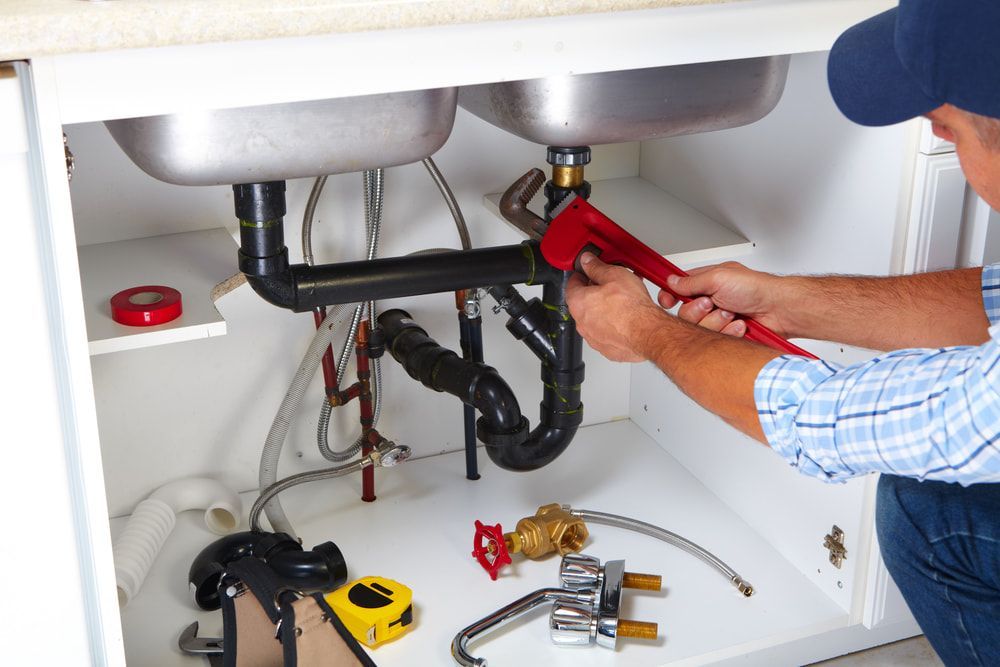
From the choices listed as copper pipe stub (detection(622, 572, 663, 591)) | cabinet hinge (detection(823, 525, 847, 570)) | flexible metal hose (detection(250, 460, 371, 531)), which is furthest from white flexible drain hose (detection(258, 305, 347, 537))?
cabinet hinge (detection(823, 525, 847, 570))

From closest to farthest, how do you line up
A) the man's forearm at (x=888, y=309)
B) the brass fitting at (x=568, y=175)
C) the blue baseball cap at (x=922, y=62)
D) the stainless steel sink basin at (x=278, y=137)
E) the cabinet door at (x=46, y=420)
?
the blue baseball cap at (x=922, y=62) → the cabinet door at (x=46, y=420) → the stainless steel sink basin at (x=278, y=137) → the man's forearm at (x=888, y=309) → the brass fitting at (x=568, y=175)

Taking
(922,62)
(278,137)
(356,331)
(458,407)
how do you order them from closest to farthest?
(922,62) < (278,137) < (356,331) < (458,407)

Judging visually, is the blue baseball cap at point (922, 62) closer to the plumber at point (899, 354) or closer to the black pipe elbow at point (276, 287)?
the plumber at point (899, 354)

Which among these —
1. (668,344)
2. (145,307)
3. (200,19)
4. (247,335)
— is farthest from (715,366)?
(247,335)

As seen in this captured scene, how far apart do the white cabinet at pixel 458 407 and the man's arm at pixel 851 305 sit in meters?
0.09

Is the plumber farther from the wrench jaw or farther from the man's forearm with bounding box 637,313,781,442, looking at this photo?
the wrench jaw

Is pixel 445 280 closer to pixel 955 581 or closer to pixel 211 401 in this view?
pixel 211 401

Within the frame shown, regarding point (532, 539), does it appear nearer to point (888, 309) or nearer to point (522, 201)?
point (522, 201)

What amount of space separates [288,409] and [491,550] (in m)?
0.31

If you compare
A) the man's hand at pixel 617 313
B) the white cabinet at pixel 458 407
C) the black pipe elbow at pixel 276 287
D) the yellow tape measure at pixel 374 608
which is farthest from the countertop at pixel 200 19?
the yellow tape measure at pixel 374 608

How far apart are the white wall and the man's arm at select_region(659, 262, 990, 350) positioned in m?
0.52

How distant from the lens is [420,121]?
103 cm

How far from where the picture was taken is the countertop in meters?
0.75

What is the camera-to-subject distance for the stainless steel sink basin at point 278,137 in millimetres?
953
